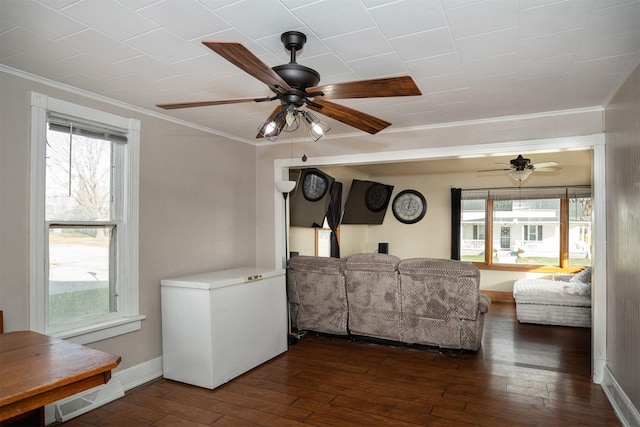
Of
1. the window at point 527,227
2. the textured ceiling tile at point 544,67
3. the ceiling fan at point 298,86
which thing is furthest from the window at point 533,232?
the ceiling fan at point 298,86

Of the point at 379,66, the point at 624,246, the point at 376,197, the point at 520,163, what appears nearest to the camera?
the point at 379,66

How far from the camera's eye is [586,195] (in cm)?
686

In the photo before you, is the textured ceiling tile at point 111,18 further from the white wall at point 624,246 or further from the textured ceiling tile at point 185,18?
the white wall at point 624,246

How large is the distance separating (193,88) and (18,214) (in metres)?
1.45

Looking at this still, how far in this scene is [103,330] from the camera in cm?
321

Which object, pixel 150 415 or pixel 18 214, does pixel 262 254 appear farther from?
pixel 18 214

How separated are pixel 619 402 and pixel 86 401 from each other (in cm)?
381

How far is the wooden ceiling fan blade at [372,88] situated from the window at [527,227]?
20.0 feet

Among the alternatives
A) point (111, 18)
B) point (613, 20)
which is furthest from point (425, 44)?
point (111, 18)

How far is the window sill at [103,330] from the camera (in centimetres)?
299

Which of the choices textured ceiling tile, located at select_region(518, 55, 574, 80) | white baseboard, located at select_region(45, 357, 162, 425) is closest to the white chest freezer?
white baseboard, located at select_region(45, 357, 162, 425)

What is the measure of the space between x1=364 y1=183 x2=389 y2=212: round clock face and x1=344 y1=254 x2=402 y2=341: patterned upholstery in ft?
10.9

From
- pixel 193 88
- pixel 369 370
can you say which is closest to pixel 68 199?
pixel 193 88

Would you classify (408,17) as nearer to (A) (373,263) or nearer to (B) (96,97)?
(B) (96,97)
